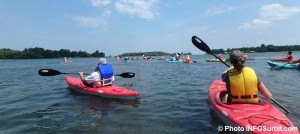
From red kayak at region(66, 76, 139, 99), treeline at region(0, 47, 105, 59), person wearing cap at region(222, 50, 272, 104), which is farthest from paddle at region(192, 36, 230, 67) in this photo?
treeline at region(0, 47, 105, 59)

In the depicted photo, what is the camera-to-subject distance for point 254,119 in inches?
203

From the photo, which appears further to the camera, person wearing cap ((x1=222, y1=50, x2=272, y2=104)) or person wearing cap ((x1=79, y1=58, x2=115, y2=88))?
person wearing cap ((x1=79, y1=58, x2=115, y2=88))

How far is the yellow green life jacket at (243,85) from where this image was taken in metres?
5.68

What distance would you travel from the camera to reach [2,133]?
6488 mm

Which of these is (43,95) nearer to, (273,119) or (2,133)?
(2,133)

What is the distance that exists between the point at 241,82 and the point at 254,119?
2.92ft

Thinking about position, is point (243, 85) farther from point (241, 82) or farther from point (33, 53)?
point (33, 53)

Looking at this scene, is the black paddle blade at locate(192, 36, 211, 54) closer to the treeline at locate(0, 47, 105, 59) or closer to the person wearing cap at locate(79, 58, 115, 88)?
the person wearing cap at locate(79, 58, 115, 88)

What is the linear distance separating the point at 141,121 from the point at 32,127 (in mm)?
2897

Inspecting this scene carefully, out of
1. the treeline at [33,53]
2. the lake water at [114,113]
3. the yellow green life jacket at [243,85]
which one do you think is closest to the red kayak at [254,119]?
the yellow green life jacket at [243,85]

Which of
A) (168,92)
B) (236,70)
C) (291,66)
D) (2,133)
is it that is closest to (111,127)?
(2,133)

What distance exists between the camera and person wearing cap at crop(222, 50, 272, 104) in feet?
18.5

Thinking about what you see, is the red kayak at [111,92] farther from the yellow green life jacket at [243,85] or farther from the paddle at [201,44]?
the yellow green life jacket at [243,85]

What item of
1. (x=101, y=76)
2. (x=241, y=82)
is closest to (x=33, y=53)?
(x=101, y=76)
